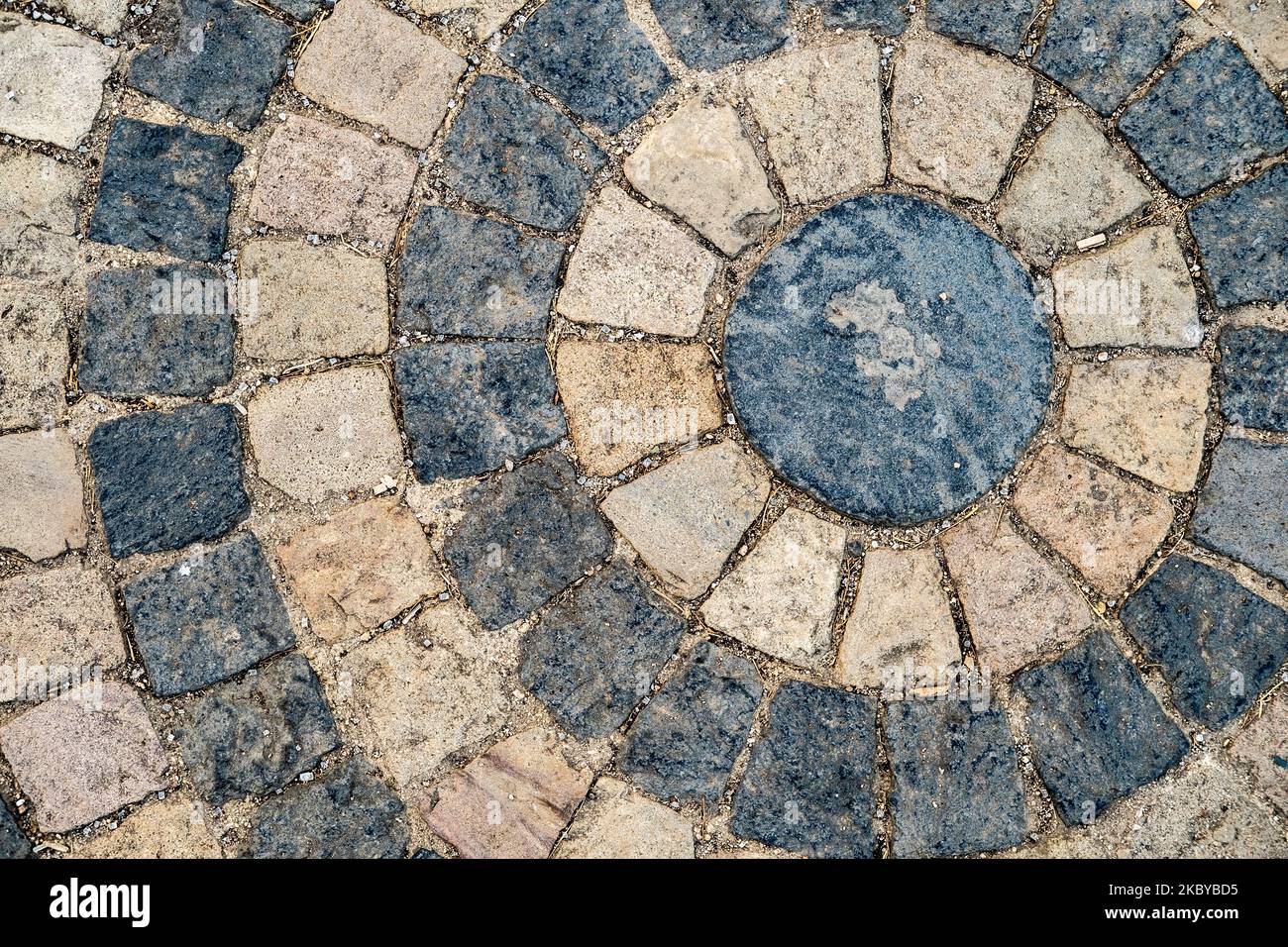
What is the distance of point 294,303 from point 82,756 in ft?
5.39

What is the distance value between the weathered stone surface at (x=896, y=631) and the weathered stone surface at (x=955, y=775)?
0.41 feet

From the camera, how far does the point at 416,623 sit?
333 cm

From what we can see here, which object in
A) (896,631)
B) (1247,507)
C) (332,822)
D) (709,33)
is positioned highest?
(709,33)

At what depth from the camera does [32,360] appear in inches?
130

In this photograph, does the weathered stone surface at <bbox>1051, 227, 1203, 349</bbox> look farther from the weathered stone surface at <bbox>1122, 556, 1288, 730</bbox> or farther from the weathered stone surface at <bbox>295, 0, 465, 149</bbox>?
the weathered stone surface at <bbox>295, 0, 465, 149</bbox>

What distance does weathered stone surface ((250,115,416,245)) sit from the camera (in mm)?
3359

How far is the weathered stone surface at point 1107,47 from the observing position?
136 inches

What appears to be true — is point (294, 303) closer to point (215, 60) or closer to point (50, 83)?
point (215, 60)

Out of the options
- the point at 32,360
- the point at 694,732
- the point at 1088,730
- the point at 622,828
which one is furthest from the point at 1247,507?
the point at 32,360

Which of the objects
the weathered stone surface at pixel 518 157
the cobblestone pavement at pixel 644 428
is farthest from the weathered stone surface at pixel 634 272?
the weathered stone surface at pixel 518 157

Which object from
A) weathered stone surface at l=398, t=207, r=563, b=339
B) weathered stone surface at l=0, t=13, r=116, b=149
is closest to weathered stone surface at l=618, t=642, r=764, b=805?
weathered stone surface at l=398, t=207, r=563, b=339

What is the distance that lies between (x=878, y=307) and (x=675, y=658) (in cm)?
138
